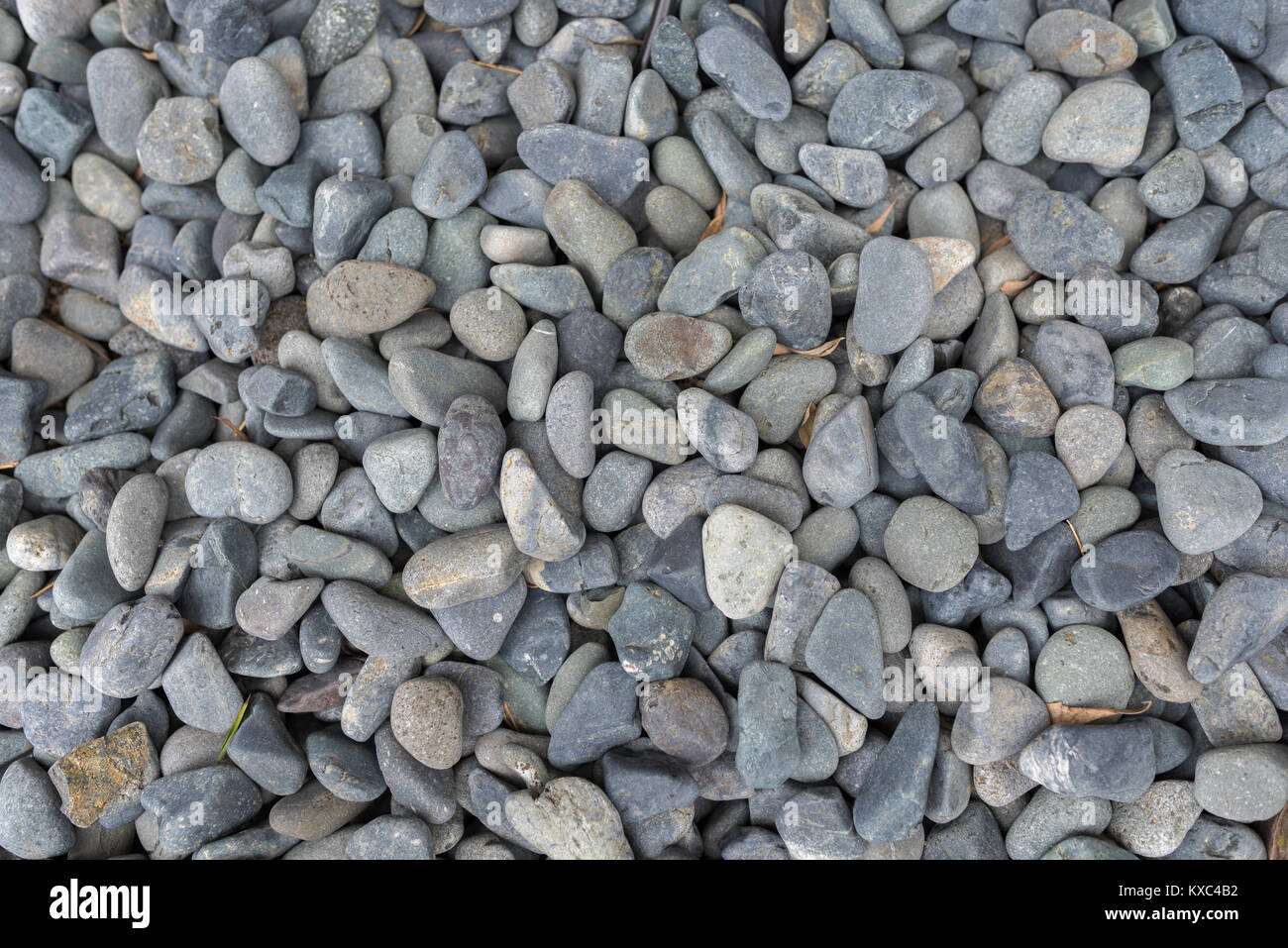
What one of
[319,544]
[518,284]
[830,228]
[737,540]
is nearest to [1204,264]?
[830,228]

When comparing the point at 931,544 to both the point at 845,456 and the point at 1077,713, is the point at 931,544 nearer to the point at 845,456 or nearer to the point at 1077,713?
the point at 845,456

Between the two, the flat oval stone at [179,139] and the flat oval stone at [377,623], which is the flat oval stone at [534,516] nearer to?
the flat oval stone at [377,623]

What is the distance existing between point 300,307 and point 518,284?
0.64 m

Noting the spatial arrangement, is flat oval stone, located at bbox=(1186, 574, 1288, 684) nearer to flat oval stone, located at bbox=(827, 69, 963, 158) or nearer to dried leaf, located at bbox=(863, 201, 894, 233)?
dried leaf, located at bbox=(863, 201, 894, 233)

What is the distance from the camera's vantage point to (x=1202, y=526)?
1.96 meters

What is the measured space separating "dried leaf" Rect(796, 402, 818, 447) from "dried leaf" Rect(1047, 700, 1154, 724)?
0.88 meters

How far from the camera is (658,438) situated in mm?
2121

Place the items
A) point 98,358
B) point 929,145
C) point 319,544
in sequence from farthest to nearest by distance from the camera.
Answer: point 98,358
point 929,145
point 319,544

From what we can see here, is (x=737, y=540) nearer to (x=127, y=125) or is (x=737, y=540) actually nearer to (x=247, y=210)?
(x=247, y=210)

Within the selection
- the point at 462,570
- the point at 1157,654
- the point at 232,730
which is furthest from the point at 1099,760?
the point at 232,730

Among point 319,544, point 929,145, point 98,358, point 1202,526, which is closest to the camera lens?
point 1202,526

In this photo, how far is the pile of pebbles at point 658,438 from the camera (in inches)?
79.0

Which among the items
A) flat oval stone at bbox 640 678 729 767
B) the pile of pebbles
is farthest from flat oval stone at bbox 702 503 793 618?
flat oval stone at bbox 640 678 729 767

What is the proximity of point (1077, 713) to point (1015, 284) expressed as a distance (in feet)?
3.68
